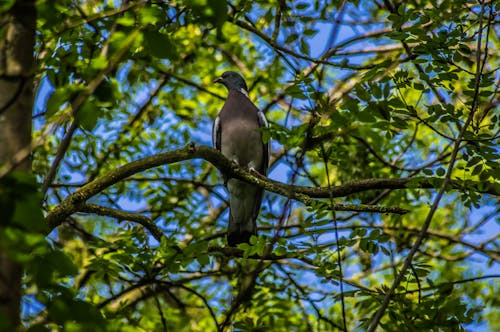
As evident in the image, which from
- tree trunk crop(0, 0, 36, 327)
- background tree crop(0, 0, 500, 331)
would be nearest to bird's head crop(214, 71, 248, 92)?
background tree crop(0, 0, 500, 331)

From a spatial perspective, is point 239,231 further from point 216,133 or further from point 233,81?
point 233,81

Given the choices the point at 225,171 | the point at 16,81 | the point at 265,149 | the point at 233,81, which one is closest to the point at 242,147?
the point at 265,149

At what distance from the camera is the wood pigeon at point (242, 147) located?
6.30m

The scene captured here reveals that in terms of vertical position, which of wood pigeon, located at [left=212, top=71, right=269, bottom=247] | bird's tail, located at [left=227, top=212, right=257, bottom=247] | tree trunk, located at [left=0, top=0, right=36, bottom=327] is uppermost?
wood pigeon, located at [left=212, top=71, right=269, bottom=247]

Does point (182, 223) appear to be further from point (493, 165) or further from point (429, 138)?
point (429, 138)

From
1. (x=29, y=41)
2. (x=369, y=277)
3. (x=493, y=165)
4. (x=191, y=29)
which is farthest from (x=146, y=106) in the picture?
(x=29, y=41)

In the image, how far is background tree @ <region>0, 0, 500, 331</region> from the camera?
246cm

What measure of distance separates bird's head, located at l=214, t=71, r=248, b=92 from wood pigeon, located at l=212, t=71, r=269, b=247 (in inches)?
19.3

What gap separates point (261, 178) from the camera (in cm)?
454

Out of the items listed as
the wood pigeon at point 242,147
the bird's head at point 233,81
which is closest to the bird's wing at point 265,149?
the wood pigeon at point 242,147

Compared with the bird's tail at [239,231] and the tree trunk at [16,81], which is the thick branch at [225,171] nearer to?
the tree trunk at [16,81]

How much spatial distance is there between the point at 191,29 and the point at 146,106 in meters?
1.04

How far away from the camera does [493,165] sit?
3.86 meters

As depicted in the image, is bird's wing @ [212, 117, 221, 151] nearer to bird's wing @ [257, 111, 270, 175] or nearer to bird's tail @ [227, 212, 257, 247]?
bird's wing @ [257, 111, 270, 175]
